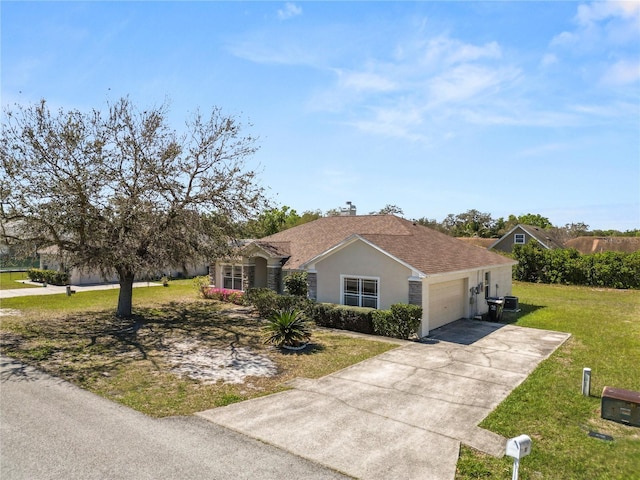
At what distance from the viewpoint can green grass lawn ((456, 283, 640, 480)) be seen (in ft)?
22.0

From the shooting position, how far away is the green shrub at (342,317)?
16.8 metres

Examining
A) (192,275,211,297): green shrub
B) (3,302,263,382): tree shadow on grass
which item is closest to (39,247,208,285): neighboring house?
(192,275,211,297): green shrub

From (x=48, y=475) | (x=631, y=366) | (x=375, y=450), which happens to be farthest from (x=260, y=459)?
(x=631, y=366)

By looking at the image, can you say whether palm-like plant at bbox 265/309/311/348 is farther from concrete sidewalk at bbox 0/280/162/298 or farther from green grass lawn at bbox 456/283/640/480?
concrete sidewalk at bbox 0/280/162/298

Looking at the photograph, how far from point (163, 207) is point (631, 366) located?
58.9ft

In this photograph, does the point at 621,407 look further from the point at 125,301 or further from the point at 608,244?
the point at 608,244

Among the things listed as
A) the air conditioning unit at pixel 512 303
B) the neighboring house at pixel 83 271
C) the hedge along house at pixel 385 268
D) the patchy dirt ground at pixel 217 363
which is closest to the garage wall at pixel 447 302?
the hedge along house at pixel 385 268

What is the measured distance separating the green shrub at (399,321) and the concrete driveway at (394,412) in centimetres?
153

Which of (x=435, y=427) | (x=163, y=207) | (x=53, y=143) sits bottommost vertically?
(x=435, y=427)

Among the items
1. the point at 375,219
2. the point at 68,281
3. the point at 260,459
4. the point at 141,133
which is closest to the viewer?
the point at 260,459

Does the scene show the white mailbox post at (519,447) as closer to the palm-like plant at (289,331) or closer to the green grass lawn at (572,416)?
the green grass lawn at (572,416)

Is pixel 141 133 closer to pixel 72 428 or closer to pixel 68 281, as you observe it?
pixel 72 428

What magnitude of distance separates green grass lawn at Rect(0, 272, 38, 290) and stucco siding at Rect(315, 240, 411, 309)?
25.7 m

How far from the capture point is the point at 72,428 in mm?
7867
